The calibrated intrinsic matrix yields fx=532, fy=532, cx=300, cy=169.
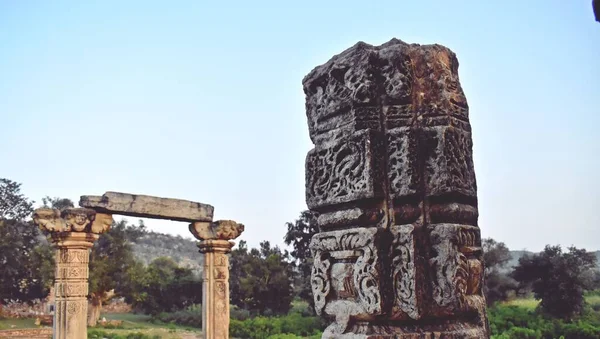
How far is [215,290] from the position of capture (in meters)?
11.3

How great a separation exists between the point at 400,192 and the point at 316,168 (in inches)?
20.7

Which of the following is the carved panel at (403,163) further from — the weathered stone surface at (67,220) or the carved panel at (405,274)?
the weathered stone surface at (67,220)

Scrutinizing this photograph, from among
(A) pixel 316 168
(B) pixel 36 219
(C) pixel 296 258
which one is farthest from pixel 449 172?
(C) pixel 296 258

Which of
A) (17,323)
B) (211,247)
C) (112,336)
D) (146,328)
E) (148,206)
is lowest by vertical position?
(146,328)

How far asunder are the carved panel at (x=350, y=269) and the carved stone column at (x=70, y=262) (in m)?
7.61

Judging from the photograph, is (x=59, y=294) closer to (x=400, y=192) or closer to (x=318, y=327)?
(x=400, y=192)

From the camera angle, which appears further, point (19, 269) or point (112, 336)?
point (19, 269)

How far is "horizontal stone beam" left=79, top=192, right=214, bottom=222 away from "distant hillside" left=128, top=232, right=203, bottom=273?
236 ft

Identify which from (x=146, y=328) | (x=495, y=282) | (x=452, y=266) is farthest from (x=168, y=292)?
(x=452, y=266)

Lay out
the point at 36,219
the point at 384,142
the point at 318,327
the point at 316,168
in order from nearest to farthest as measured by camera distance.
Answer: the point at 384,142, the point at 316,168, the point at 36,219, the point at 318,327

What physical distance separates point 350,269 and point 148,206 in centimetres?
819

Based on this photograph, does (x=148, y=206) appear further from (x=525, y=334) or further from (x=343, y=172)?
(x=525, y=334)

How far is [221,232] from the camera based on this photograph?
11.2m

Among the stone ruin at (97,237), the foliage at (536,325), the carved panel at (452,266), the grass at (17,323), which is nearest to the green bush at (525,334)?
the foliage at (536,325)
